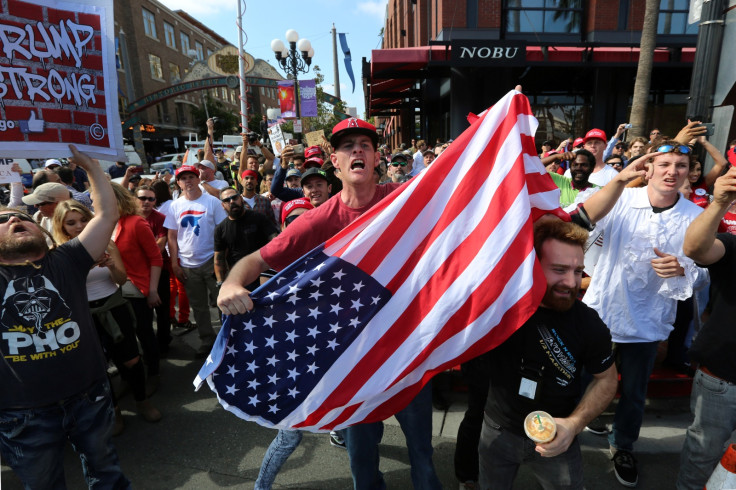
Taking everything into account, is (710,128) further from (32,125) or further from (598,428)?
(32,125)

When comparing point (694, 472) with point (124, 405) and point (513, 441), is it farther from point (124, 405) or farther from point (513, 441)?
point (124, 405)

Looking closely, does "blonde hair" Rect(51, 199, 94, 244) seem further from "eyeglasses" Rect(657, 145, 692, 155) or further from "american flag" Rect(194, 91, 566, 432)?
"eyeglasses" Rect(657, 145, 692, 155)

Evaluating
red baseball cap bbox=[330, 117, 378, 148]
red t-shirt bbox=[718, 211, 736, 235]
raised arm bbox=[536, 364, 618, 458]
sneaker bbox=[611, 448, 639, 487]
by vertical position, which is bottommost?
sneaker bbox=[611, 448, 639, 487]

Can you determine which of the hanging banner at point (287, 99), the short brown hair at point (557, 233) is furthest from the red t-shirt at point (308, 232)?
the hanging banner at point (287, 99)

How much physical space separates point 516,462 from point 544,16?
56.6 ft

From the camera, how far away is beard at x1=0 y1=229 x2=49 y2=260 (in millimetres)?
2221

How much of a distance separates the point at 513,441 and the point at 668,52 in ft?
52.8

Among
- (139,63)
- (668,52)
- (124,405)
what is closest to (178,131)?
(139,63)

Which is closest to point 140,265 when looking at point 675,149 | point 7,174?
point 7,174

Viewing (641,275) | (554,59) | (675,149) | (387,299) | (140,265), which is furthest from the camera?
(554,59)

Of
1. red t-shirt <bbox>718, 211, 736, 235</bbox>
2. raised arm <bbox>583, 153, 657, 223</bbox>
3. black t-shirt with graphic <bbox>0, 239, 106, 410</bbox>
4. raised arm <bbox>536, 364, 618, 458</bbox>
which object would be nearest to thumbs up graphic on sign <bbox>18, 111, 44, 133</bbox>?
black t-shirt with graphic <bbox>0, 239, 106, 410</bbox>

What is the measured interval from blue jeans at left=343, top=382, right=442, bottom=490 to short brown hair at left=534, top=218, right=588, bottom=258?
1.01 metres

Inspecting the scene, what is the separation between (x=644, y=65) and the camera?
9148mm

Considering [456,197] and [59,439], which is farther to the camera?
[59,439]
